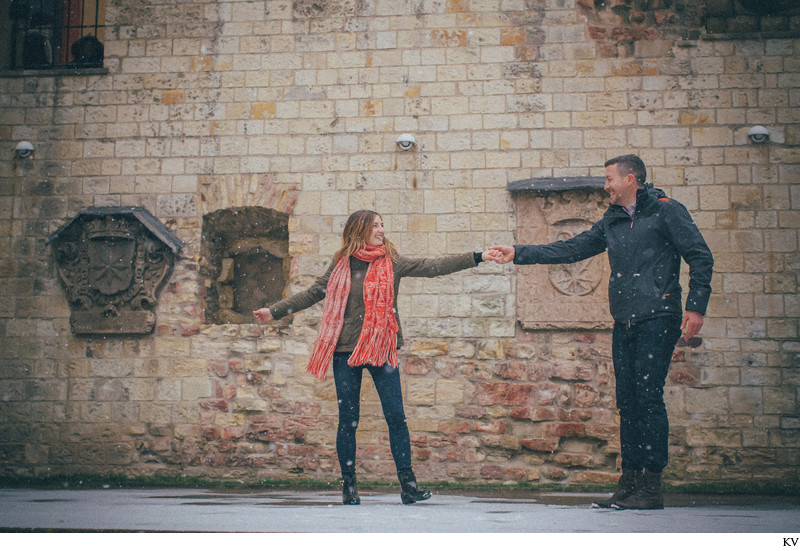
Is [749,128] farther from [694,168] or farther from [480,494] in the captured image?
[480,494]

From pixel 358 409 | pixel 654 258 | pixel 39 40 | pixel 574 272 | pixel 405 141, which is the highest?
pixel 39 40

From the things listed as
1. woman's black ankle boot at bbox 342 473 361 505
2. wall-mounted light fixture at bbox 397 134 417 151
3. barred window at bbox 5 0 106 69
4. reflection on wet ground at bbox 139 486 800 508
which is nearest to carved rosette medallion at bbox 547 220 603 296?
wall-mounted light fixture at bbox 397 134 417 151

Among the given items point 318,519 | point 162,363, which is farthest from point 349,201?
point 318,519

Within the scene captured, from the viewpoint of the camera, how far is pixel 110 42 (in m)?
7.18

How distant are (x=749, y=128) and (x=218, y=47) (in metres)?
4.93

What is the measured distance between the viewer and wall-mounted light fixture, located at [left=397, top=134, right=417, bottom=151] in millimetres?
6672

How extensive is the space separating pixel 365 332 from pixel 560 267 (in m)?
3.09

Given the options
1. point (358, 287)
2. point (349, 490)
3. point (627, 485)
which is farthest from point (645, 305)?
point (349, 490)

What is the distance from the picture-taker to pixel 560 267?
6.52m

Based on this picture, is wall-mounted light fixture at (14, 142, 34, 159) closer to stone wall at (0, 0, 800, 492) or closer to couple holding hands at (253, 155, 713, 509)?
stone wall at (0, 0, 800, 492)

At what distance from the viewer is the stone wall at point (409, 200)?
6.39 metres

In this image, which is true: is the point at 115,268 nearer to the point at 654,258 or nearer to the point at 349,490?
the point at 349,490

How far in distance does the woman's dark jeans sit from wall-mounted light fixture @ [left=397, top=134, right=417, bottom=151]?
→ 3.16 meters

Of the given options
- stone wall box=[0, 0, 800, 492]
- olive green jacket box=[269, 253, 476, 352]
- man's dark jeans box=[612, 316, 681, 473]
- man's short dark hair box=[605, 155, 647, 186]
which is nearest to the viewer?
man's dark jeans box=[612, 316, 681, 473]
